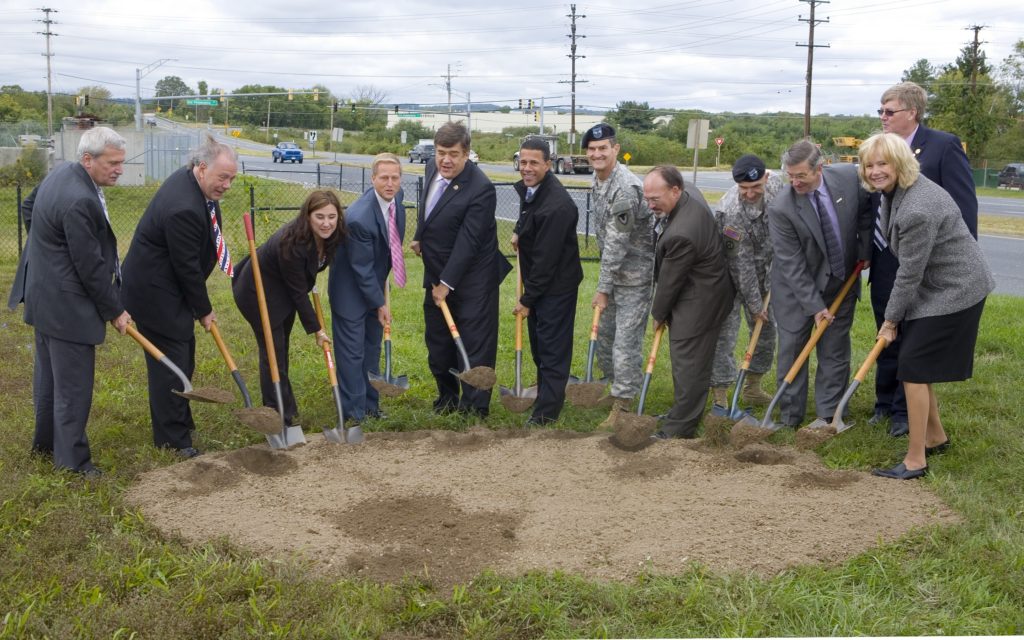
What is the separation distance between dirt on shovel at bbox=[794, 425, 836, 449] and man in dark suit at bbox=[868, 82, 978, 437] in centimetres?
69

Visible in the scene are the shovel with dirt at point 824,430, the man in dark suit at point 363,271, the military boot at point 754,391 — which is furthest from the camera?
the military boot at point 754,391

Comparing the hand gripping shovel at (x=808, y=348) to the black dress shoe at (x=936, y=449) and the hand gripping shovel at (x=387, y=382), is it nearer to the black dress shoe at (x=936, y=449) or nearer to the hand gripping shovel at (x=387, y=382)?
the black dress shoe at (x=936, y=449)

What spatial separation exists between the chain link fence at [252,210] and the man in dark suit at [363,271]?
5373 millimetres

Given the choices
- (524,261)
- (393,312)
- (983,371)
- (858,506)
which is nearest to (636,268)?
(524,261)

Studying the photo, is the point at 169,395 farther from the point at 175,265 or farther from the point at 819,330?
the point at 819,330

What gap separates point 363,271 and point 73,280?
69.3 inches

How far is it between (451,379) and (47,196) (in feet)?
9.17

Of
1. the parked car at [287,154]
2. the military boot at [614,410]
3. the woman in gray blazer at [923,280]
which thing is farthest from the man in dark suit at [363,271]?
the parked car at [287,154]

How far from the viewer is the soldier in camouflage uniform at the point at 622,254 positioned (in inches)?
244

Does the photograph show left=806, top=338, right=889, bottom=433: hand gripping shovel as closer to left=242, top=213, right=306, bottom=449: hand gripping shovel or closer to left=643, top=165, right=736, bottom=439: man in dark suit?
left=643, top=165, right=736, bottom=439: man in dark suit

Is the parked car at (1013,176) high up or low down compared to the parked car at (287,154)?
down

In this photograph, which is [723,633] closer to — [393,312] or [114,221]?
[393,312]

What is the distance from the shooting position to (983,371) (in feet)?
24.0

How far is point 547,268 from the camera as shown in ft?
20.1
